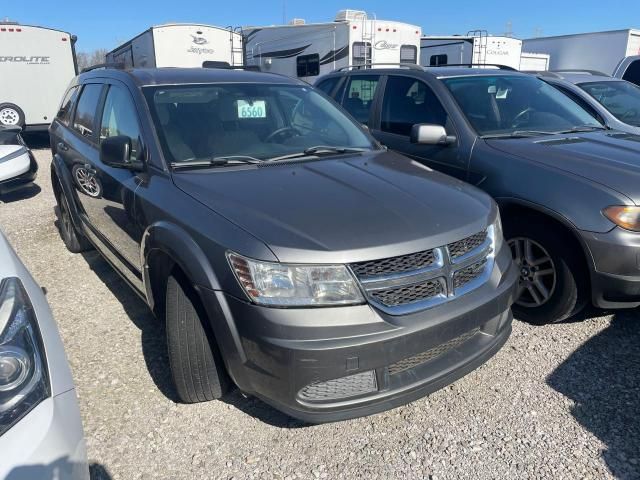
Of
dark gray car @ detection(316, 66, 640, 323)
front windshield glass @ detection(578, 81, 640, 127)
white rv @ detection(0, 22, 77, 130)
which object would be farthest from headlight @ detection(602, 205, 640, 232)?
white rv @ detection(0, 22, 77, 130)

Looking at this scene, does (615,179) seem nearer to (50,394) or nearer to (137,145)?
(137,145)

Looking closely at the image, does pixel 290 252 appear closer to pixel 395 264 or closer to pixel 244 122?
pixel 395 264

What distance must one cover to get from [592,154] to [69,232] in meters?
4.72

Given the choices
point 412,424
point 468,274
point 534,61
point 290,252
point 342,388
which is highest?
point 534,61

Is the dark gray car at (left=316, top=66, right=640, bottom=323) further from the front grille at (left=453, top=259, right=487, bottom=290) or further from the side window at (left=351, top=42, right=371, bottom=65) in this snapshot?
the side window at (left=351, top=42, right=371, bottom=65)

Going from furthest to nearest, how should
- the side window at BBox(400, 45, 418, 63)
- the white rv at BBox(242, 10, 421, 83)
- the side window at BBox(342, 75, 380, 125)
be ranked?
the side window at BBox(400, 45, 418, 63)
the white rv at BBox(242, 10, 421, 83)
the side window at BBox(342, 75, 380, 125)

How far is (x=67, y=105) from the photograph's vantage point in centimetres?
477

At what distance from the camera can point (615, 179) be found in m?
3.12

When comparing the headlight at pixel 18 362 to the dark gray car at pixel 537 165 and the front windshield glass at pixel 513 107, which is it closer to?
the dark gray car at pixel 537 165

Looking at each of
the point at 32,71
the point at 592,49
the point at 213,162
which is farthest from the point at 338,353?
the point at 592,49

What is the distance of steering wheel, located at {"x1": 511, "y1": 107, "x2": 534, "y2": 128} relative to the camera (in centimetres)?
425

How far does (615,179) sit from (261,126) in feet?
7.43

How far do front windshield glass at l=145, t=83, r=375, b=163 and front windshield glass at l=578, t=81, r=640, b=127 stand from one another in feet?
16.3

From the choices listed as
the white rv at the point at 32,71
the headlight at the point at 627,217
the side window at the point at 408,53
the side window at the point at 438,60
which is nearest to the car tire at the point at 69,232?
the headlight at the point at 627,217
